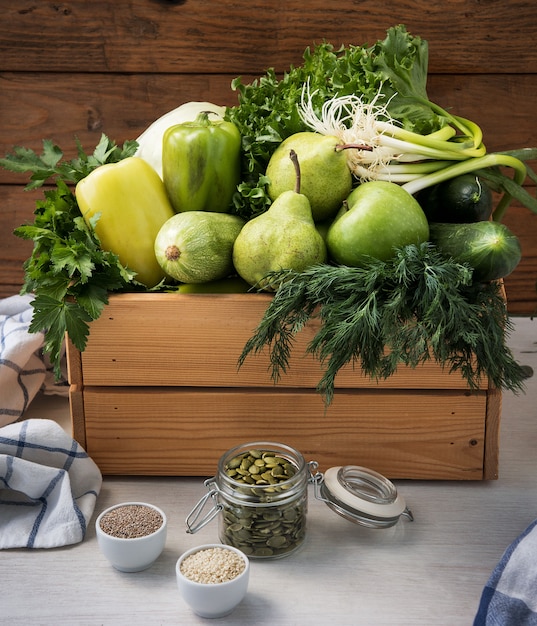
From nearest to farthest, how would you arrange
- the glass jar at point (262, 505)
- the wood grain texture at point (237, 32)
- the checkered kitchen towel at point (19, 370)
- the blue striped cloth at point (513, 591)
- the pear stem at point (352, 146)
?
1. the blue striped cloth at point (513, 591)
2. the glass jar at point (262, 505)
3. the pear stem at point (352, 146)
4. the checkered kitchen towel at point (19, 370)
5. the wood grain texture at point (237, 32)

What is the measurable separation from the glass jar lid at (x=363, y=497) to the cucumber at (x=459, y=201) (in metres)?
0.30

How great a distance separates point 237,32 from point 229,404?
566mm

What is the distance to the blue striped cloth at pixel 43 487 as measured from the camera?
2.46 ft

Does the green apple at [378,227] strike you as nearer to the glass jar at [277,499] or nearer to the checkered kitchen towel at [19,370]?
the glass jar at [277,499]

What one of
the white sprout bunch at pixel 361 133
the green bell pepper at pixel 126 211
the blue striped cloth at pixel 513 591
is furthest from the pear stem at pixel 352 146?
the blue striped cloth at pixel 513 591

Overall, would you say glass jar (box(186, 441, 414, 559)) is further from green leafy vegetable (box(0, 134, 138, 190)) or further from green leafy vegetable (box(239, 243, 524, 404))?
green leafy vegetable (box(0, 134, 138, 190))

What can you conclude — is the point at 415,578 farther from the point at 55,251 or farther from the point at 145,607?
the point at 55,251

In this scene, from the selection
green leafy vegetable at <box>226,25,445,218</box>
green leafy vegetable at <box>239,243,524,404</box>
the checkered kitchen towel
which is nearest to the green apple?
green leafy vegetable at <box>239,243,524,404</box>

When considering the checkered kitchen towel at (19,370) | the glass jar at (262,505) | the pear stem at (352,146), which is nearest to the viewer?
the glass jar at (262,505)

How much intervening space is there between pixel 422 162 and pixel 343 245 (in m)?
0.19

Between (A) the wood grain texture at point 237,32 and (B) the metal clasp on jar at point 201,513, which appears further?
(A) the wood grain texture at point 237,32

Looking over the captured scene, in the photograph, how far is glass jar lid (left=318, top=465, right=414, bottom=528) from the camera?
0.75 meters

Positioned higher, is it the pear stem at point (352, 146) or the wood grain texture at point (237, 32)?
the wood grain texture at point (237, 32)

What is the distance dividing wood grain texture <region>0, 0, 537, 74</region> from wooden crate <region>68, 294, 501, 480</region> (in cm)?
48
